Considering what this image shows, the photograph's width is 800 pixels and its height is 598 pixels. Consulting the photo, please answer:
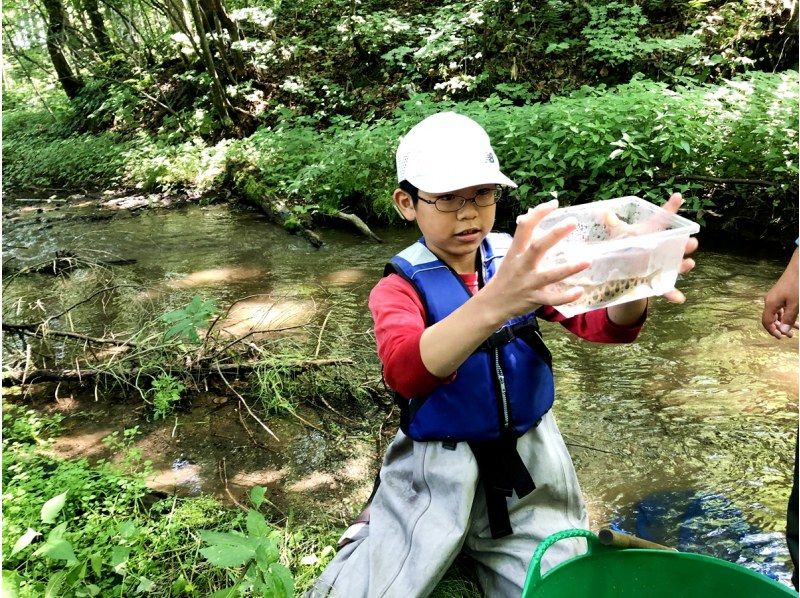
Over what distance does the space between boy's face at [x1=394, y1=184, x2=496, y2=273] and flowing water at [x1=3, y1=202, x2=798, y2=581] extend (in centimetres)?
131

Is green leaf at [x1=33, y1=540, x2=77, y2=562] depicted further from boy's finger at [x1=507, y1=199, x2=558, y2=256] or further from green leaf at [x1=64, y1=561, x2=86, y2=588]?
boy's finger at [x1=507, y1=199, x2=558, y2=256]

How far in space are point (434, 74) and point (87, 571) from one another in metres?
8.91

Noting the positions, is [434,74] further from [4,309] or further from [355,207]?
[4,309]

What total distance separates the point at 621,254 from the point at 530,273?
30 centimetres

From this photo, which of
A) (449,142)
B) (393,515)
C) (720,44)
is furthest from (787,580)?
(720,44)

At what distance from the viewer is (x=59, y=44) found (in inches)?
538

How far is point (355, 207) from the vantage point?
715 cm

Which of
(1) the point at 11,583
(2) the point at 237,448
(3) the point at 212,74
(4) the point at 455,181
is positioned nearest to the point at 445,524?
(4) the point at 455,181

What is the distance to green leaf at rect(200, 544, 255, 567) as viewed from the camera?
1.55 metres

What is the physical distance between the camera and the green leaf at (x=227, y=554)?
155 cm

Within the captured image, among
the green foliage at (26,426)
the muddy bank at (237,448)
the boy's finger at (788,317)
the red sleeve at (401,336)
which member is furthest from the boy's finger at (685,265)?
the green foliage at (26,426)

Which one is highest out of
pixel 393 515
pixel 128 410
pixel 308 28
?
pixel 308 28

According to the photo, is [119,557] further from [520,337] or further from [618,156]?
[618,156]

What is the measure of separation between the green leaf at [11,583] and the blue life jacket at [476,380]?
1.27 meters
